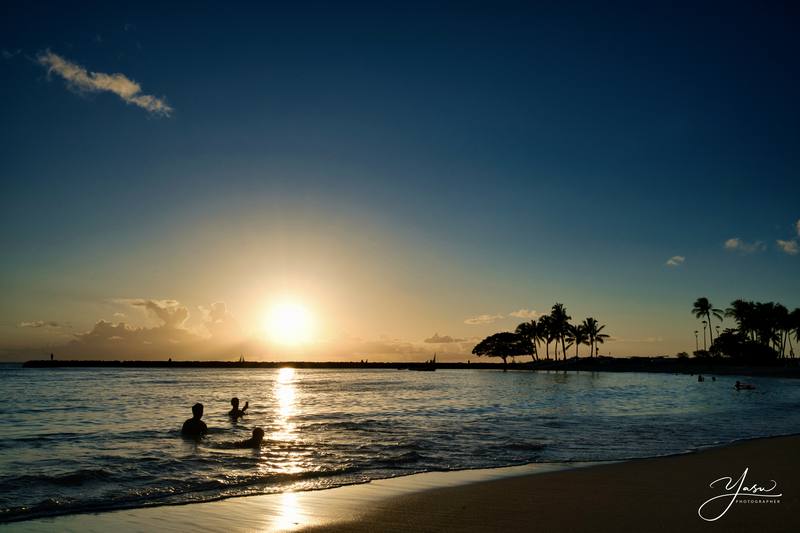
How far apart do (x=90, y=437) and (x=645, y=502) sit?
19602 millimetres

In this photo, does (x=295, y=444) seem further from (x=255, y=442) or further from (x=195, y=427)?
(x=195, y=427)

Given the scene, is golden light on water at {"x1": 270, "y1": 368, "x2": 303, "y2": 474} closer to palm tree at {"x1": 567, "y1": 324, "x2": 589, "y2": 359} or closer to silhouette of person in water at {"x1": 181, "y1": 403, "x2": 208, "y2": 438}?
silhouette of person in water at {"x1": 181, "y1": 403, "x2": 208, "y2": 438}

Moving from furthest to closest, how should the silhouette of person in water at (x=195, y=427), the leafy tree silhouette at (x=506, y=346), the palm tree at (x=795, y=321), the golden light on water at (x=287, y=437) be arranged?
the leafy tree silhouette at (x=506, y=346), the palm tree at (x=795, y=321), the silhouette of person in water at (x=195, y=427), the golden light on water at (x=287, y=437)

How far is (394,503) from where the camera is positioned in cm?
959

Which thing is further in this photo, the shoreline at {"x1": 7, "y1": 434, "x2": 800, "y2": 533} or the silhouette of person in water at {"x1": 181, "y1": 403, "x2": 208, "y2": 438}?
the silhouette of person in water at {"x1": 181, "y1": 403, "x2": 208, "y2": 438}

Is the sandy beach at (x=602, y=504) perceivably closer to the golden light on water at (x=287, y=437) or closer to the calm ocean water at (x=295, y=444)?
the calm ocean water at (x=295, y=444)

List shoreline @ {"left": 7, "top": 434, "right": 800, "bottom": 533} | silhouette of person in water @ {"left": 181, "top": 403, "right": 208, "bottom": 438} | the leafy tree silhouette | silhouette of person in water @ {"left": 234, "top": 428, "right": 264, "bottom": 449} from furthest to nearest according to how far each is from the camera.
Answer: the leafy tree silhouette → silhouette of person in water @ {"left": 181, "top": 403, "right": 208, "bottom": 438} → silhouette of person in water @ {"left": 234, "top": 428, "right": 264, "bottom": 449} → shoreline @ {"left": 7, "top": 434, "right": 800, "bottom": 533}

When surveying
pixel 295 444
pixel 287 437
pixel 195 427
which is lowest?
pixel 287 437

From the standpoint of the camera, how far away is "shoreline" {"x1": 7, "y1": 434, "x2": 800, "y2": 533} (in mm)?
8227

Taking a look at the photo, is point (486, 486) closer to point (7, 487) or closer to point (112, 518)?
point (112, 518)

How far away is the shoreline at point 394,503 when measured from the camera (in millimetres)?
8227

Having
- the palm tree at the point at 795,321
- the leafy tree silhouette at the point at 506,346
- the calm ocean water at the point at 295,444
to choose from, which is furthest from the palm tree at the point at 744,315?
the calm ocean water at the point at 295,444

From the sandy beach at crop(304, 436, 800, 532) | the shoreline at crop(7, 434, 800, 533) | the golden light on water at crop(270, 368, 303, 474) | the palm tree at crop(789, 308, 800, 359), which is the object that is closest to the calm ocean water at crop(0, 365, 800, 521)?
the golden light on water at crop(270, 368, 303, 474)

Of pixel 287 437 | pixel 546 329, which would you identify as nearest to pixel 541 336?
pixel 546 329
